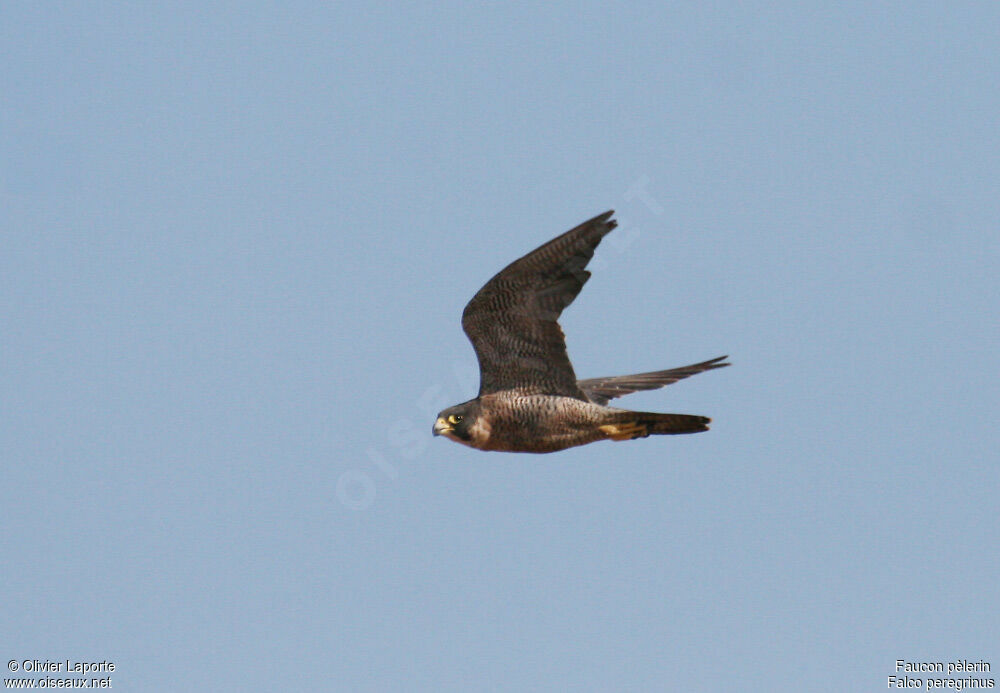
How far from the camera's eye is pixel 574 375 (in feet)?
41.8

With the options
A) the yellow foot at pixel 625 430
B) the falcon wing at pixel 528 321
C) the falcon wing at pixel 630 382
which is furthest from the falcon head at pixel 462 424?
the falcon wing at pixel 630 382

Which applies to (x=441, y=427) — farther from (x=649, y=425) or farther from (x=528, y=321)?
(x=649, y=425)

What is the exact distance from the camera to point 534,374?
1276 centimetres

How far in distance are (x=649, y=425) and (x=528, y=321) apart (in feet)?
4.56

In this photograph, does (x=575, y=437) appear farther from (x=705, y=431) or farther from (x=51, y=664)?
(x=51, y=664)

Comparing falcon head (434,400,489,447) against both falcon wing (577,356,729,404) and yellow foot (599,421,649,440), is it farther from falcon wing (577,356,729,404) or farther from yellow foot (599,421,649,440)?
falcon wing (577,356,729,404)

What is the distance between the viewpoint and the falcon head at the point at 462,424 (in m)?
12.2

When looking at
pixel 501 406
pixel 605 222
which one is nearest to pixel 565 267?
pixel 605 222

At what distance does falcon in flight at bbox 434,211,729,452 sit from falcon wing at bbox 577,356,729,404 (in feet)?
3.36

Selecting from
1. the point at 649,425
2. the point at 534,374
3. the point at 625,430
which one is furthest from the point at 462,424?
the point at 649,425

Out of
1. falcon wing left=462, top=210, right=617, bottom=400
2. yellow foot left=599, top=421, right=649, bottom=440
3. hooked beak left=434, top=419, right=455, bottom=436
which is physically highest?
falcon wing left=462, top=210, right=617, bottom=400

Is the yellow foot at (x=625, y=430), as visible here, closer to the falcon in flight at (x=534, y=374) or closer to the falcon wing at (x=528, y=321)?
the falcon in flight at (x=534, y=374)

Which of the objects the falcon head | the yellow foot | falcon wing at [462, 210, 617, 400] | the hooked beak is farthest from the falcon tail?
the hooked beak

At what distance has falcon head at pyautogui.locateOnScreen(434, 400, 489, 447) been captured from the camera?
12.2 metres
